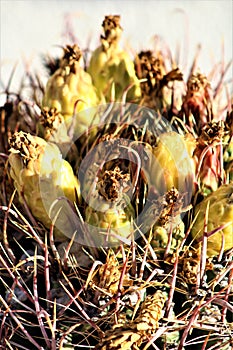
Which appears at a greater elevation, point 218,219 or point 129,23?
point 129,23

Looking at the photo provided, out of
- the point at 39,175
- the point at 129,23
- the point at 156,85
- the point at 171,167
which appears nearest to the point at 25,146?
the point at 39,175

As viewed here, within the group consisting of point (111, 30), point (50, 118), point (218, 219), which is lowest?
point (218, 219)

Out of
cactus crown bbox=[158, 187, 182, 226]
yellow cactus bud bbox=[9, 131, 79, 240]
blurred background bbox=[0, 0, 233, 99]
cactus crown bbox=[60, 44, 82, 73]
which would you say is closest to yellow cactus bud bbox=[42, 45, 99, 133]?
cactus crown bbox=[60, 44, 82, 73]

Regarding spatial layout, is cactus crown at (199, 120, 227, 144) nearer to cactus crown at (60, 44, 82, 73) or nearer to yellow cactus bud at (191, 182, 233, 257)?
yellow cactus bud at (191, 182, 233, 257)

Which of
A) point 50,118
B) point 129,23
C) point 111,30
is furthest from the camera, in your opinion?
point 129,23

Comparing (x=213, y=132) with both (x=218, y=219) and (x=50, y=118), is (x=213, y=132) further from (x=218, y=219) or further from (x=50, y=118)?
(x=50, y=118)

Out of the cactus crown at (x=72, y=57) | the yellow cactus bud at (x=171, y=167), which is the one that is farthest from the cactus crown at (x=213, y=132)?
the cactus crown at (x=72, y=57)

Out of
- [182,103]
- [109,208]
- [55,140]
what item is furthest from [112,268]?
[182,103]
